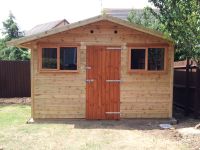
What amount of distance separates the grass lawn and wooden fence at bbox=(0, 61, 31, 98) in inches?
268

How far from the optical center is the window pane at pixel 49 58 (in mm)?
12680

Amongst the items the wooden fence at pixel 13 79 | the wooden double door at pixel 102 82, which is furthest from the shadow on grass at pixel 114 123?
the wooden fence at pixel 13 79

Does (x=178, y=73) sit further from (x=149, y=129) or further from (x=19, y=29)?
(x=19, y=29)

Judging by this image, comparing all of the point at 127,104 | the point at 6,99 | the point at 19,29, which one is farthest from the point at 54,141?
the point at 19,29

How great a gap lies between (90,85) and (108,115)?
43.6 inches

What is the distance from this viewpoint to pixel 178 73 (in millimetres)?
16031

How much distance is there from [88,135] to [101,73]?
2.84 m

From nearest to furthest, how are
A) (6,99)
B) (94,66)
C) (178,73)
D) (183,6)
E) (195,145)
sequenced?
(195,145) → (183,6) → (94,66) → (178,73) → (6,99)

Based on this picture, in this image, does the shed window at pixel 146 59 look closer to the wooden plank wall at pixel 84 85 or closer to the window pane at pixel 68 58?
the wooden plank wall at pixel 84 85

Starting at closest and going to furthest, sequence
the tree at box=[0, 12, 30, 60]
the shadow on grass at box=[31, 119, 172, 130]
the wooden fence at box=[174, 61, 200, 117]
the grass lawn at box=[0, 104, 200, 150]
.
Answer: the grass lawn at box=[0, 104, 200, 150] < the shadow on grass at box=[31, 119, 172, 130] < the wooden fence at box=[174, 61, 200, 117] < the tree at box=[0, 12, 30, 60]

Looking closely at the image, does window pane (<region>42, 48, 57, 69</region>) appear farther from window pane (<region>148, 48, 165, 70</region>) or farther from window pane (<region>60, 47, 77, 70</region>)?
window pane (<region>148, 48, 165, 70</region>)

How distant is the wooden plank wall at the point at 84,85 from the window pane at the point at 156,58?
223mm

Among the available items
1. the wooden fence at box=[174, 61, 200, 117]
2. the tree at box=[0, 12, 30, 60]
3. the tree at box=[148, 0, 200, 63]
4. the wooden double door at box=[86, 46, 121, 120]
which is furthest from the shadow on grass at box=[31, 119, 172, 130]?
the tree at box=[0, 12, 30, 60]

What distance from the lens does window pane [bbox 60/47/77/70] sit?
1267 cm
